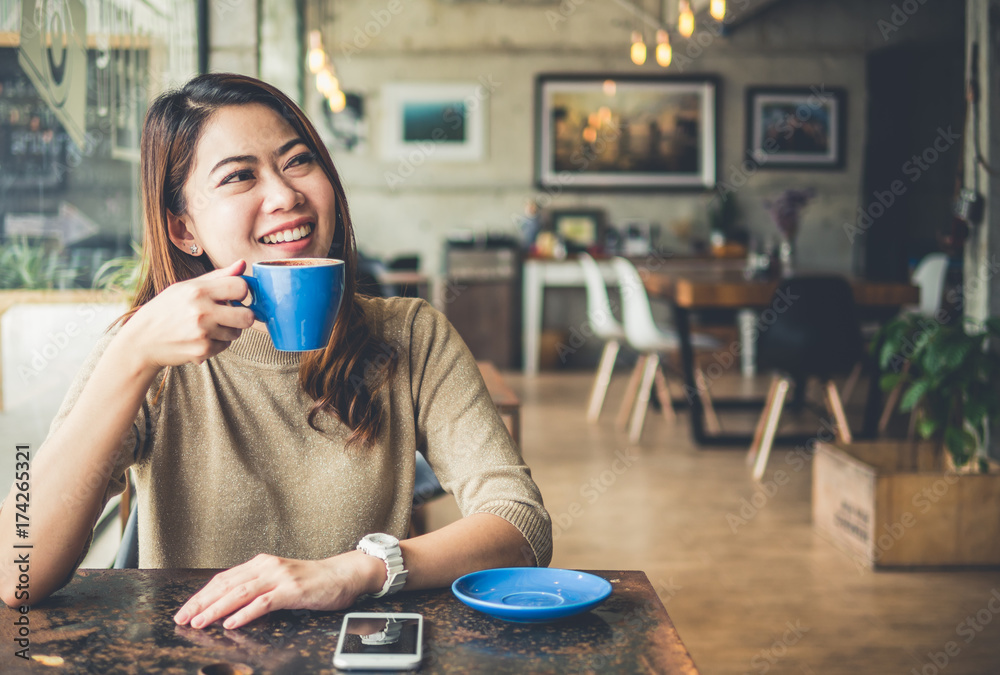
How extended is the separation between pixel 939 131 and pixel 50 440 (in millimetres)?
8059

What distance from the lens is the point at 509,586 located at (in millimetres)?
889

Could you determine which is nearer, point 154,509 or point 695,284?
point 154,509

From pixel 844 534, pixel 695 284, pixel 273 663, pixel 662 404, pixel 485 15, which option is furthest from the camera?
pixel 485 15

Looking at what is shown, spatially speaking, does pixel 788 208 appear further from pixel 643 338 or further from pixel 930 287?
pixel 930 287

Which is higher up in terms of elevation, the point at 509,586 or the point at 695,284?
the point at 695,284

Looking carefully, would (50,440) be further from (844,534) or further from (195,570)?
(844,534)

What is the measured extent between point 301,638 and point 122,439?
32cm

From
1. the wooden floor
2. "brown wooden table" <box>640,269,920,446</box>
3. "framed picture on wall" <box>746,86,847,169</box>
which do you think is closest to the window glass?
the wooden floor

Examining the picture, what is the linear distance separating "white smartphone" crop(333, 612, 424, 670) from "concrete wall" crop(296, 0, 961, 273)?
21.2 feet

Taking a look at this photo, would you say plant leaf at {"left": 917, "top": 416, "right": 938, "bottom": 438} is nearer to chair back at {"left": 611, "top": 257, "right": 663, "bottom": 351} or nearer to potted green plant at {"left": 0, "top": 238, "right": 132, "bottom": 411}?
chair back at {"left": 611, "top": 257, "right": 663, "bottom": 351}

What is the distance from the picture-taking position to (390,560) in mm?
903

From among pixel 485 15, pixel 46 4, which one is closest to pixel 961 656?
pixel 46 4

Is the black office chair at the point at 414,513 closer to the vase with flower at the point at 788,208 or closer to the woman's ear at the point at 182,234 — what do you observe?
the woman's ear at the point at 182,234

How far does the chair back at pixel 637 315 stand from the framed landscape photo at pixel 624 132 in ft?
8.40
